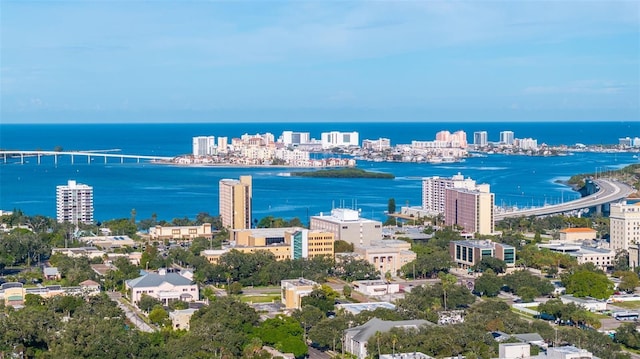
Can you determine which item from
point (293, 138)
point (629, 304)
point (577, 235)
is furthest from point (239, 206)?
point (293, 138)

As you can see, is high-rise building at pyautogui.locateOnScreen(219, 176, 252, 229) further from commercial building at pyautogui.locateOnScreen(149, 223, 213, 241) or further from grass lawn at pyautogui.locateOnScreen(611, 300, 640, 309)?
grass lawn at pyautogui.locateOnScreen(611, 300, 640, 309)

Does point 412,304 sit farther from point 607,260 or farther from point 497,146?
point 497,146

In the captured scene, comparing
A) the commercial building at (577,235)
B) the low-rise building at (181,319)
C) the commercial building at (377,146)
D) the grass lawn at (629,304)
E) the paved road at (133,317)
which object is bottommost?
the grass lawn at (629,304)

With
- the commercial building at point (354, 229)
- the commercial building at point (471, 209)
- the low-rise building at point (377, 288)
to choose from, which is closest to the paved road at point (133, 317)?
the low-rise building at point (377, 288)

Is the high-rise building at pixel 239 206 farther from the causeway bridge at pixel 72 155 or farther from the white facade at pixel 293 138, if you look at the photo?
the white facade at pixel 293 138

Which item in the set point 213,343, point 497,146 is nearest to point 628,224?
point 213,343

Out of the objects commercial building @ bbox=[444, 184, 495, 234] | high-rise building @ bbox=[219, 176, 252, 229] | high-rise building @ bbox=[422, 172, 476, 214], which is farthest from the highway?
high-rise building @ bbox=[219, 176, 252, 229]
